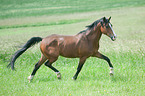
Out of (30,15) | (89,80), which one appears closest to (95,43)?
(89,80)

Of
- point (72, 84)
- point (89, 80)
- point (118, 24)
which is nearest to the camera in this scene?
point (72, 84)

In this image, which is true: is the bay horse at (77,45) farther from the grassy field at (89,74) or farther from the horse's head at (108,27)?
the grassy field at (89,74)

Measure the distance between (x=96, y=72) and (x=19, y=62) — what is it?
10.3 ft

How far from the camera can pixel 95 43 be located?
19.0 feet

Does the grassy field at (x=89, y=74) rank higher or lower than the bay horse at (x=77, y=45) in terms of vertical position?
lower

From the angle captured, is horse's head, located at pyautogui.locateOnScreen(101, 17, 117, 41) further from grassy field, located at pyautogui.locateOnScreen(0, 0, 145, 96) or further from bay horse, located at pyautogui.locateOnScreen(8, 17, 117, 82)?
grassy field, located at pyautogui.locateOnScreen(0, 0, 145, 96)

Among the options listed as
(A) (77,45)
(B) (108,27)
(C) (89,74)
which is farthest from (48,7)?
(B) (108,27)

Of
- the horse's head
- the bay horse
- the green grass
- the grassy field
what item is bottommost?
the green grass

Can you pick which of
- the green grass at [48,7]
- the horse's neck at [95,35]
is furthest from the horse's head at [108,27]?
the green grass at [48,7]

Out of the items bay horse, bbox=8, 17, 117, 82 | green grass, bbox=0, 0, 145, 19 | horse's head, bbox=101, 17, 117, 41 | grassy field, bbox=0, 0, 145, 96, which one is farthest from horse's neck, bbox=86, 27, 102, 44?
green grass, bbox=0, 0, 145, 19

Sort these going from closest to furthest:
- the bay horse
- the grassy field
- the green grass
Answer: the grassy field → the bay horse → the green grass

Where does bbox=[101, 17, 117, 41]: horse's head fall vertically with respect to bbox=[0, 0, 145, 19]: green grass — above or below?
above

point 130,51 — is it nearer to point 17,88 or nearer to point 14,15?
point 17,88

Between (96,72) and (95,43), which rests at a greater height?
(95,43)
